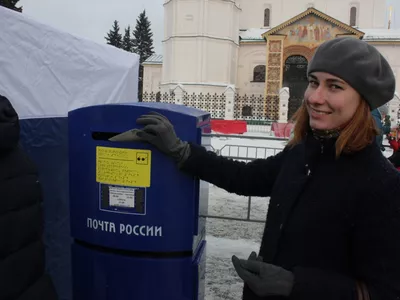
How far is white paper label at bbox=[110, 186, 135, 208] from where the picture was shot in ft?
7.04

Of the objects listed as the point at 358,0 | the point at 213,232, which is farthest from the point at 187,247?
the point at 358,0

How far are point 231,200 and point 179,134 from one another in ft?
18.1

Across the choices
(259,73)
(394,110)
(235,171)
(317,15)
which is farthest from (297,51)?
(235,171)

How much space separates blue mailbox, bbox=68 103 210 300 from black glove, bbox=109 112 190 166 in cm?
5

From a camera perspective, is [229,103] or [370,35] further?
[370,35]

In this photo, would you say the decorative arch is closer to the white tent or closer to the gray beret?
the white tent

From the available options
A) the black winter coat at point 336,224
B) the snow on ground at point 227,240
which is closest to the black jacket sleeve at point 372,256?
the black winter coat at point 336,224

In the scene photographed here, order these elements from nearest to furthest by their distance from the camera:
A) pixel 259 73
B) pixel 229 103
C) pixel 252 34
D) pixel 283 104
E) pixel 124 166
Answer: pixel 124 166, pixel 229 103, pixel 283 104, pixel 259 73, pixel 252 34

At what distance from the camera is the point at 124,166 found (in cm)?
214

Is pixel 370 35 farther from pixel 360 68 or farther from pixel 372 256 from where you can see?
pixel 372 256

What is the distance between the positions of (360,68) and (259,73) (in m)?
38.1

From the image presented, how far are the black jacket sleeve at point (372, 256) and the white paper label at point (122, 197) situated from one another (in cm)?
97

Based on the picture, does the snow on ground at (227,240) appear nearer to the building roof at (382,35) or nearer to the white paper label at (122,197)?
the white paper label at (122,197)

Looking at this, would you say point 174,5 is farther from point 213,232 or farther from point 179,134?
point 179,134
